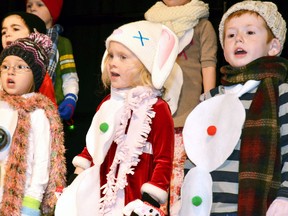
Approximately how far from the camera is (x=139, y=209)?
2887 millimetres

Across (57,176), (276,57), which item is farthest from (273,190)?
(57,176)

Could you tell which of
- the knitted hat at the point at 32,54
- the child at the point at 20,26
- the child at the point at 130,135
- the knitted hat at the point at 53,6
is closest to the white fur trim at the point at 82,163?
the child at the point at 130,135

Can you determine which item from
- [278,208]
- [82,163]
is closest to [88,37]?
[82,163]

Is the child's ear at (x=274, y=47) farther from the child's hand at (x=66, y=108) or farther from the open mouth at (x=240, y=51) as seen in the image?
the child's hand at (x=66, y=108)

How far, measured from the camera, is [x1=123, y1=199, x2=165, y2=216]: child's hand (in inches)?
113

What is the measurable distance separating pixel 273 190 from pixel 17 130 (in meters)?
1.32

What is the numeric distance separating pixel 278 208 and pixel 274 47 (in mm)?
752

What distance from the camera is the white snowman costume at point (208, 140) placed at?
112 inches

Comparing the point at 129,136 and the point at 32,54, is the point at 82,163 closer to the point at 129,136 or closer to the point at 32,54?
the point at 129,136

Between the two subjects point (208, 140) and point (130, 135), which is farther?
point (130, 135)

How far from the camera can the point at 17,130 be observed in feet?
11.4

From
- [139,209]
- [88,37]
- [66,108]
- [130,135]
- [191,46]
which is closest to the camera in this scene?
[139,209]

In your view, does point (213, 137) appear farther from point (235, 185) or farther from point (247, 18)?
point (247, 18)

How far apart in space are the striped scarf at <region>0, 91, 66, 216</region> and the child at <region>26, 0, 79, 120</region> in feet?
1.52
